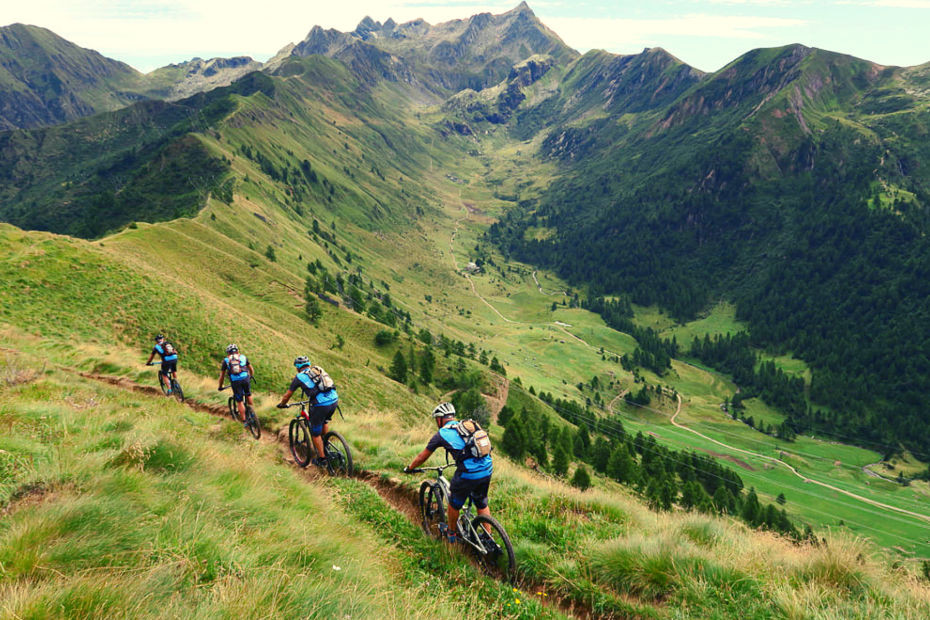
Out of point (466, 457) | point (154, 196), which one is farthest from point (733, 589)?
point (154, 196)

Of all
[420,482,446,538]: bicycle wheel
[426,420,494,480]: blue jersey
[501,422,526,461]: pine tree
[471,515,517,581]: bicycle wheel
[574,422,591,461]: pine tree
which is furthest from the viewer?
[574,422,591,461]: pine tree

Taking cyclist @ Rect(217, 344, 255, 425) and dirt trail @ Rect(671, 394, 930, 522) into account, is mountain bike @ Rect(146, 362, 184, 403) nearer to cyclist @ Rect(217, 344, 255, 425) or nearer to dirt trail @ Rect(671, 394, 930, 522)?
cyclist @ Rect(217, 344, 255, 425)

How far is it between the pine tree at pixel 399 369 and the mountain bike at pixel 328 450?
227 feet

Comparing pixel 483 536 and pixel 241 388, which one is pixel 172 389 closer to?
pixel 241 388

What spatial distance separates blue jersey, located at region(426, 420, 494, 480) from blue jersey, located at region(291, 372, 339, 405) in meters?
5.77

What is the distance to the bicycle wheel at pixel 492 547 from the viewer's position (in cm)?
900

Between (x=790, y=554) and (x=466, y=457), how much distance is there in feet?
22.6

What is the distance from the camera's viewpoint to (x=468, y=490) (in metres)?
9.59

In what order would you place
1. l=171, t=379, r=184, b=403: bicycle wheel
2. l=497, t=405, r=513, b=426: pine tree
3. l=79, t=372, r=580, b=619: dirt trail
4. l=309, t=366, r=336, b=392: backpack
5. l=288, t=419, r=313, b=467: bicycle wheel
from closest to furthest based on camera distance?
l=79, t=372, r=580, b=619: dirt trail → l=309, t=366, r=336, b=392: backpack → l=288, t=419, r=313, b=467: bicycle wheel → l=171, t=379, r=184, b=403: bicycle wheel → l=497, t=405, r=513, b=426: pine tree

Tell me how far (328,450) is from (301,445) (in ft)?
6.79

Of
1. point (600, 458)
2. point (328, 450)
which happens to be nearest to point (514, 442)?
point (600, 458)

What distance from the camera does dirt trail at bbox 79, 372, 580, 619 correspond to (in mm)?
8070

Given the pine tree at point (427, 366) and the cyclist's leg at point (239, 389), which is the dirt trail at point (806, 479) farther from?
the cyclist's leg at point (239, 389)

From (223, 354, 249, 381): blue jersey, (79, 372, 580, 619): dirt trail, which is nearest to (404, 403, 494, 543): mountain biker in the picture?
(79, 372, 580, 619): dirt trail
